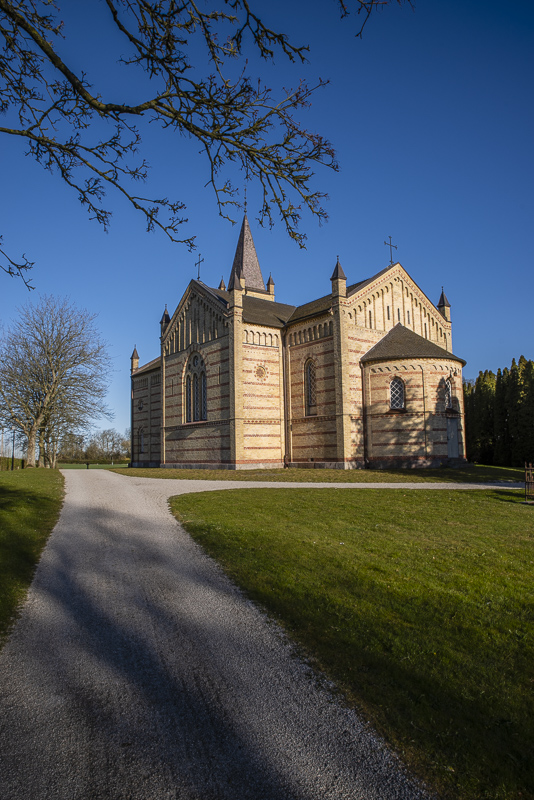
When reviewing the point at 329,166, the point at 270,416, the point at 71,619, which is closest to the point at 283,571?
the point at 71,619

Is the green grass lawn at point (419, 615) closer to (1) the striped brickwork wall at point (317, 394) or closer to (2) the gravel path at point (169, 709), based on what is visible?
(2) the gravel path at point (169, 709)

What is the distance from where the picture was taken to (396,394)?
29828 millimetres

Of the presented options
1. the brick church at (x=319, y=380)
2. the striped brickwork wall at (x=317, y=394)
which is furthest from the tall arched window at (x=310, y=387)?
the striped brickwork wall at (x=317, y=394)

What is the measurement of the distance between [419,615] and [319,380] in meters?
26.2

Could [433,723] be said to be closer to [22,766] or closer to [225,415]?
[22,766]

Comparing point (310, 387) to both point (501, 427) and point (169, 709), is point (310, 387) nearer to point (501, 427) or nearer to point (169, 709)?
point (501, 427)

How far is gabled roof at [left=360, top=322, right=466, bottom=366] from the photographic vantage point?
95.9ft

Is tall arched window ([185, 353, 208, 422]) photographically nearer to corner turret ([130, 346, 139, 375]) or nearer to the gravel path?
corner turret ([130, 346, 139, 375])

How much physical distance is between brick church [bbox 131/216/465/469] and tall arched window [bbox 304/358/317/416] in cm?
7

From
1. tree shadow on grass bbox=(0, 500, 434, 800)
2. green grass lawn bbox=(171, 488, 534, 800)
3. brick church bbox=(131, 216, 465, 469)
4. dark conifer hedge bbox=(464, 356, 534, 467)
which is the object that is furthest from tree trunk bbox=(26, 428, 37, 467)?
dark conifer hedge bbox=(464, 356, 534, 467)

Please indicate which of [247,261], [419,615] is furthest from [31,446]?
[419,615]

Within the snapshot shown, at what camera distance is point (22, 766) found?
10.4ft

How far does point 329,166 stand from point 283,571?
5.49m

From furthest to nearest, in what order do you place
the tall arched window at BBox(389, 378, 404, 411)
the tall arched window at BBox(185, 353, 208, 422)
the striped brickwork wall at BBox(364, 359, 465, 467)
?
1. the tall arched window at BBox(185, 353, 208, 422)
2. the tall arched window at BBox(389, 378, 404, 411)
3. the striped brickwork wall at BBox(364, 359, 465, 467)
